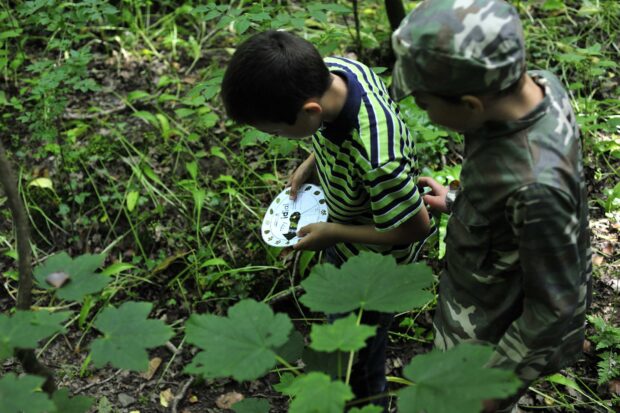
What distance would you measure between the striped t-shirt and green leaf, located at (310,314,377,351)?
58 centimetres

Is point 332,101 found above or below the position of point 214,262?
above

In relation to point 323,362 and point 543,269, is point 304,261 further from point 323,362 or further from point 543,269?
point 543,269

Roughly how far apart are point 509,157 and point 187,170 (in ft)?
7.81

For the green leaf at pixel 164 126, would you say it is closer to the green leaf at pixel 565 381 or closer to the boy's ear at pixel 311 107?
the boy's ear at pixel 311 107

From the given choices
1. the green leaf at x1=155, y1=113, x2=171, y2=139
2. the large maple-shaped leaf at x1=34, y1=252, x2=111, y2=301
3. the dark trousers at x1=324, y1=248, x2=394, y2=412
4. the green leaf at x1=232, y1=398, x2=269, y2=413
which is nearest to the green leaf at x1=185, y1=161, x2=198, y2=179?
the green leaf at x1=155, y1=113, x2=171, y2=139

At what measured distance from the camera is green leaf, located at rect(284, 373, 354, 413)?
110cm

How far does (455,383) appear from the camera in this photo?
1108 millimetres

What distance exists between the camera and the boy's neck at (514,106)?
1.29m

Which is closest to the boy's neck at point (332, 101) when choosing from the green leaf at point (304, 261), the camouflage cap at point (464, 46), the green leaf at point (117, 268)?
the camouflage cap at point (464, 46)

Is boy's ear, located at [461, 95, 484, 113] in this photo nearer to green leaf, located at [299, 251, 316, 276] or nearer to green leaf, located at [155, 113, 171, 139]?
green leaf, located at [299, 251, 316, 276]

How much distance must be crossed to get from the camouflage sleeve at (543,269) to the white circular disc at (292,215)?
35.4 inches

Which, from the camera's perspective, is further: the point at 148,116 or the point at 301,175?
the point at 148,116

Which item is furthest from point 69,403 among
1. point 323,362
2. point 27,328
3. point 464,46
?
point 464,46

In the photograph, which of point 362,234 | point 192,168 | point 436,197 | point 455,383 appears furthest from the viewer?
point 192,168
